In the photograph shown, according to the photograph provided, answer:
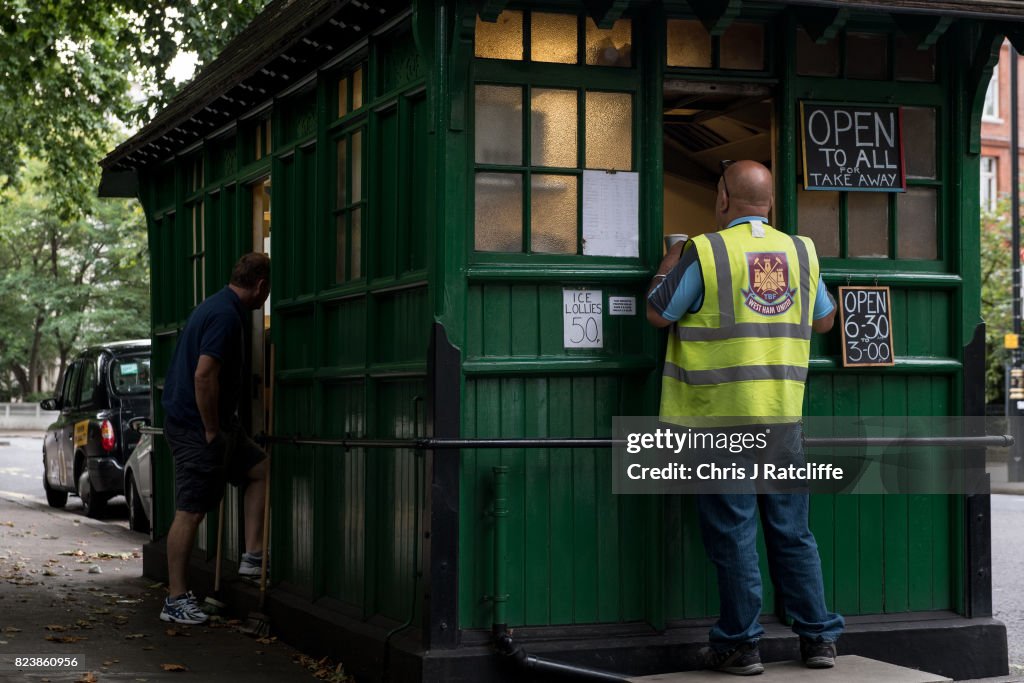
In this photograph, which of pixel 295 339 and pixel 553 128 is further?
pixel 295 339

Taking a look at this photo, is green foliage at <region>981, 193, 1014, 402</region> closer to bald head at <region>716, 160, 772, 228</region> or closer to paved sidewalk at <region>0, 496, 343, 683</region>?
paved sidewalk at <region>0, 496, 343, 683</region>

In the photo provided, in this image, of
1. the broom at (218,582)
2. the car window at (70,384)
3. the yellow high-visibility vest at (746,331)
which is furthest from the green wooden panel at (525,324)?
the car window at (70,384)

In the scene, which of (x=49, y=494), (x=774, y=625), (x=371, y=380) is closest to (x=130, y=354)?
(x=49, y=494)

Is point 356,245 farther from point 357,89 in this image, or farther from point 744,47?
point 744,47

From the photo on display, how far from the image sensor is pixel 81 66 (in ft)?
68.9

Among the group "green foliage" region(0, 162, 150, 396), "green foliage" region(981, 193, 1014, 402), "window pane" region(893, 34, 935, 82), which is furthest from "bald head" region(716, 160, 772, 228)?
"green foliage" region(0, 162, 150, 396)

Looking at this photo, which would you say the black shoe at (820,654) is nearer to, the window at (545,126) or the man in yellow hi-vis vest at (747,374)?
the man in yellow hi-vis vest at (747,374)

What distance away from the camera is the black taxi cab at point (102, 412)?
1642 cm

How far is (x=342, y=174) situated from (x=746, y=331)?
2636 mm

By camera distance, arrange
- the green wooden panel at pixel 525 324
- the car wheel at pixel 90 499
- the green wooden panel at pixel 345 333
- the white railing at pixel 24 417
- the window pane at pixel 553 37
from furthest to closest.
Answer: the white railing at pixel 24 417, the car wheel at pixel 90 499, the green wooden panel at pixel 345 333, the window pane at pixel 553 37, the green wooden panel at pixel 525 324

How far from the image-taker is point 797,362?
6055 millimetres

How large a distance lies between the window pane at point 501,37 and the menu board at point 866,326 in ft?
6.11

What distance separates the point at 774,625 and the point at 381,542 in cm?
185

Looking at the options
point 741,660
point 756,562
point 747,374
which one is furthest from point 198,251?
point 741,660
